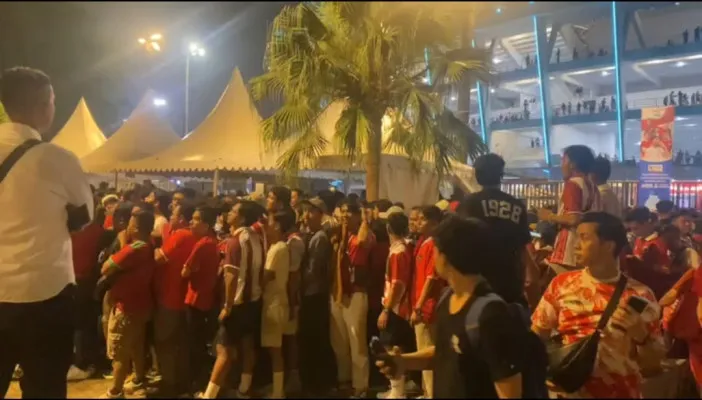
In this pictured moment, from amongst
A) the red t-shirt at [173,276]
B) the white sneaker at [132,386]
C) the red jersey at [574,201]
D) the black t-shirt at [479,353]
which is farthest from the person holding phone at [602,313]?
the white sneaker at [132,386]

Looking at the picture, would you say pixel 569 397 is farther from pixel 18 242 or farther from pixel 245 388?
pixel 245 388

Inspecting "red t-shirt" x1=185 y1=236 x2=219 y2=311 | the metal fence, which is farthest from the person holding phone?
the metal fence

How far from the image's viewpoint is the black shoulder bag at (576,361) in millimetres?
2906

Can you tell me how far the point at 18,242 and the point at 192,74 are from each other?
26.8 metres

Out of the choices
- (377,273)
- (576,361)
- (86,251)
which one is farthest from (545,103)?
(576,361)

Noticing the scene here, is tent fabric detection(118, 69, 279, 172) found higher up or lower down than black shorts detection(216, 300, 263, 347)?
higher up

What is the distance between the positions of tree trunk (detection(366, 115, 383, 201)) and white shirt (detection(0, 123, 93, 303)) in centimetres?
734

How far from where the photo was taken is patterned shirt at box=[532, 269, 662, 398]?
2910mm

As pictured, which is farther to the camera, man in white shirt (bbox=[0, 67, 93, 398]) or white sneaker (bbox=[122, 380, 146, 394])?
white sneaker (bbox=[122, 380, 146, 394])

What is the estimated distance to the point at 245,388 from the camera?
5.57m

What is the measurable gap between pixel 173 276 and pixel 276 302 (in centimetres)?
97

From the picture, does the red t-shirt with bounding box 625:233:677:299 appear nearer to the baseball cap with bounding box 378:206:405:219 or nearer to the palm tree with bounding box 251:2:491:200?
the baseball cap with bounding box 378:206:405:219

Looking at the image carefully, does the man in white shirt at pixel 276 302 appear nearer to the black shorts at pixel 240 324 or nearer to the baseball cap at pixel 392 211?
the black shorts at pixel 240 324

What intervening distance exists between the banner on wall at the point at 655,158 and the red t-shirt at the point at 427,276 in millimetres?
6116
